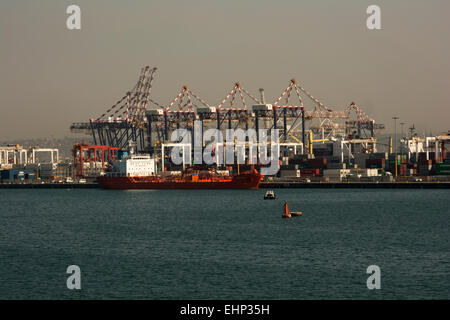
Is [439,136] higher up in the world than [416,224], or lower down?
higher up

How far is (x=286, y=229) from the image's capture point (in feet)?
164

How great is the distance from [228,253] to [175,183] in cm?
7936

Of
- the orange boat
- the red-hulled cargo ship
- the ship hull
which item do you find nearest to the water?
the ship hull

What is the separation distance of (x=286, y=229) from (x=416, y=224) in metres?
11.1

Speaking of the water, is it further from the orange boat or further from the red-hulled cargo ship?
the red-hulled cargo ship

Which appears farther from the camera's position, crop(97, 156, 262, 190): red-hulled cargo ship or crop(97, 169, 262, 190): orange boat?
crop(97, 156, 262, 190): red-hulled cargo ship

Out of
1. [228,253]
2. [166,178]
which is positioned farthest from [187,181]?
[228,253]

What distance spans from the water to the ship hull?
137ft

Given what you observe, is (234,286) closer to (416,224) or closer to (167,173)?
(416,224)

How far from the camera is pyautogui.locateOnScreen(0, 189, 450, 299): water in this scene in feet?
92.8

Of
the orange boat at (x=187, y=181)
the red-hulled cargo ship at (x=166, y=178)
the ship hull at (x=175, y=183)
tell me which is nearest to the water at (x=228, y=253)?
the ship hull at (x=175, y=183)

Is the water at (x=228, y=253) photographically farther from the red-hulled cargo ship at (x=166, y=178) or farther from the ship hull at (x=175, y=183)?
the red-hulled cargo ship at (x=166, y=178)
